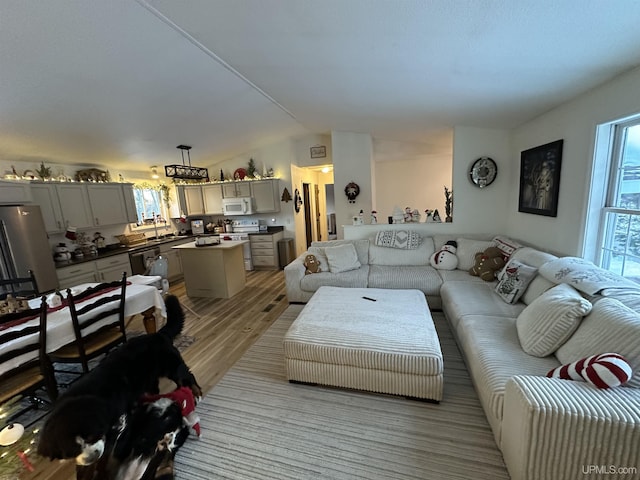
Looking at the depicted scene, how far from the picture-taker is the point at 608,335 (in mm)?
1376

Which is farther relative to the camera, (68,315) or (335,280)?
Result: (335,280)

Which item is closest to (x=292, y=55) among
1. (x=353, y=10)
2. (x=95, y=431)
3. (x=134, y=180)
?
(x=353, y=10)

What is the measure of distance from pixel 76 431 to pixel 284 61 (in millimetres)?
2831

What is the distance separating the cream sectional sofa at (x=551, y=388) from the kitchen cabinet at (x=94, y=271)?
4.78 meters

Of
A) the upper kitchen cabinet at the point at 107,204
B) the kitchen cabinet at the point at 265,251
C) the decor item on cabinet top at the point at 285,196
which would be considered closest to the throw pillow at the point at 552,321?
the kitchen cabinet at the point at 265,251

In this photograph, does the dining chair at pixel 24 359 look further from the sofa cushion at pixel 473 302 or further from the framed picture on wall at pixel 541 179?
the framed picture on wall at pixel 541 179

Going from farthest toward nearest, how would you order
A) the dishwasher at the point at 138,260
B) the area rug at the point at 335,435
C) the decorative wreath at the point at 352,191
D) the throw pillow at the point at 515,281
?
the decorative wreath at the point at 352,191
the dishwasher at the point at 138,260
the throw pillow at the point at 515,281
the area rug at the point at 335,435

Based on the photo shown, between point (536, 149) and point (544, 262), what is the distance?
58.5 inches

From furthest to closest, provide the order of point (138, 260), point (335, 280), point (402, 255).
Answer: point (138, 260) → point (402, 255) → point (335, 280)

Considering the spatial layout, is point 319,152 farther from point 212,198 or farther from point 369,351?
point 369,351

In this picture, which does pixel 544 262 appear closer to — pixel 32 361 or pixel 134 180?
pixel 32 361

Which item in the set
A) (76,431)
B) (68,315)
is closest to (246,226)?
(68,315)

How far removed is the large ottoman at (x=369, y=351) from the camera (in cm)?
182

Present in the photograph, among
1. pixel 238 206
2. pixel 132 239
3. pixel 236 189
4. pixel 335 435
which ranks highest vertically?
pixel 236 189
